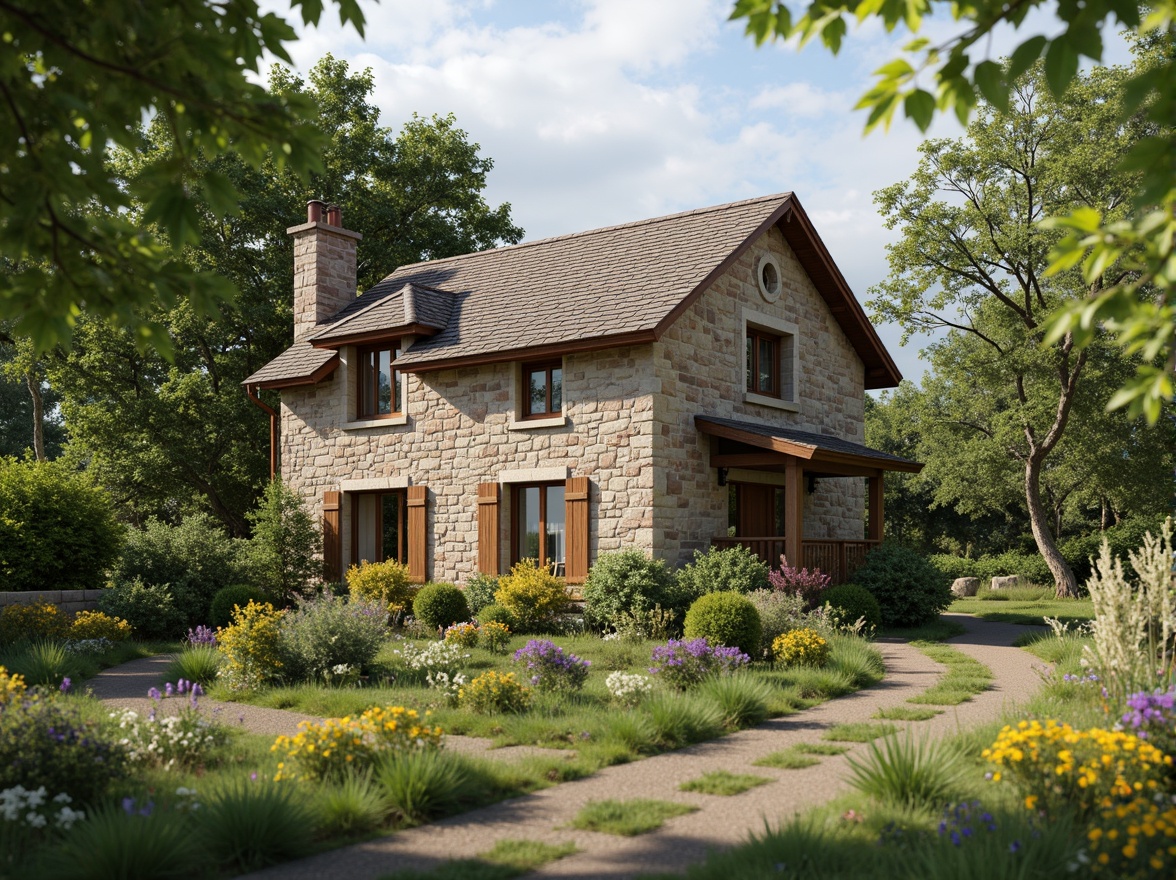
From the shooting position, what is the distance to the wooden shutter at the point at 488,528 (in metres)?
17.6

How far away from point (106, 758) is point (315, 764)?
1237 mm

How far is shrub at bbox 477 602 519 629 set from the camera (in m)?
15.2

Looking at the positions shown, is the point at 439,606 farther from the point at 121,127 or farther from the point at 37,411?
the point at 37,411

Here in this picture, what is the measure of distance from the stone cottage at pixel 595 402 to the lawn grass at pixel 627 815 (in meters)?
9.68

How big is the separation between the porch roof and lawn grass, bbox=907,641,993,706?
11.5 feet

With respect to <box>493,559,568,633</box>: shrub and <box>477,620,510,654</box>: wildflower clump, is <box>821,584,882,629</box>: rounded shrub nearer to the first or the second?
<box>493,559,568,633</box>: shrub

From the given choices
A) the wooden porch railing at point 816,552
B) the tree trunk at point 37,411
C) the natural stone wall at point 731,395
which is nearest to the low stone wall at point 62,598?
the natural stone wall at point 731,395

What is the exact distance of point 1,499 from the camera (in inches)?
629

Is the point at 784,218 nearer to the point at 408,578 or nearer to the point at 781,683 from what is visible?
the point at 408,578

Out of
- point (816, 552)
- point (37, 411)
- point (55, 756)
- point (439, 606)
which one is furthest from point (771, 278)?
point (37, 411)

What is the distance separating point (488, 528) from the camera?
17.7 m

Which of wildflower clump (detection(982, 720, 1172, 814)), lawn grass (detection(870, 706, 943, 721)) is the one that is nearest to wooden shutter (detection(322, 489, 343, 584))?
lawn grass (detection(870, 706, 943, 721))

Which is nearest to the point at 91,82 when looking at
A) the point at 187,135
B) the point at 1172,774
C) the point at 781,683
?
the point at 187,135

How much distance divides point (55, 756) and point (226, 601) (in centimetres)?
1088
